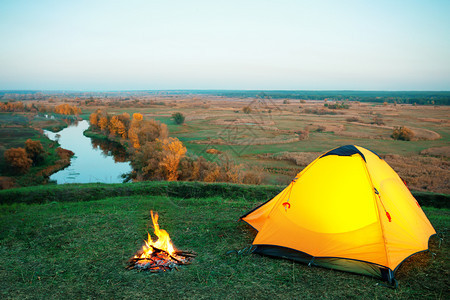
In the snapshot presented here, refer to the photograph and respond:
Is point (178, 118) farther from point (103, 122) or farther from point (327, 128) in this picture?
point (327, 128)

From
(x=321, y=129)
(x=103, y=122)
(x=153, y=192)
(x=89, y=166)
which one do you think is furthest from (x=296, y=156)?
(x=103, y=122)

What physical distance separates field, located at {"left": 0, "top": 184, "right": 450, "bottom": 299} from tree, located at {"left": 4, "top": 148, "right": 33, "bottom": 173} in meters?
26.5

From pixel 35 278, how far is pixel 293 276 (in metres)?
4.50

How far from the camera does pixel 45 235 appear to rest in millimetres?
6910

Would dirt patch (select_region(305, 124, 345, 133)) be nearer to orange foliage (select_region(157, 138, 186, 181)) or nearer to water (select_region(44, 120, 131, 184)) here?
orange foliage (select_region(157, 138, 186, 181))

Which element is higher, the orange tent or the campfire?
the orange tent

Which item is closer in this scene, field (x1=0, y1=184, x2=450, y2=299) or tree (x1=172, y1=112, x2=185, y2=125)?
field (x1=0, y1=184, x2=450, y2=299)

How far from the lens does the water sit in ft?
101

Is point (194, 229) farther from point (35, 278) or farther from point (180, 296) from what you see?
point (35, 278)

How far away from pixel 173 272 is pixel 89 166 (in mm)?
34817

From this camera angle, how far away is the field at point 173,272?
14.6 ft

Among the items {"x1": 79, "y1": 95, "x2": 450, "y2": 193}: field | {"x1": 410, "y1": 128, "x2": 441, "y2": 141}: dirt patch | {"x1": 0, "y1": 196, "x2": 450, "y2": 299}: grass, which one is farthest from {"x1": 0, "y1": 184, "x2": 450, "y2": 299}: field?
{"x1": 410, "y1": 128, "x2": 441, "y2": 141}: dirt patch

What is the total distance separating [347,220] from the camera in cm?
546

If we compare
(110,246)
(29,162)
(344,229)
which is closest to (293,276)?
(344,229)
